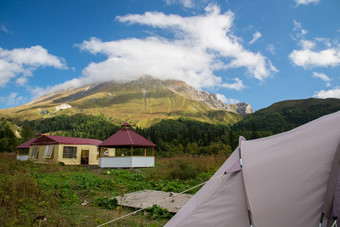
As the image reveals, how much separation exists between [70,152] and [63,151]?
0.84m

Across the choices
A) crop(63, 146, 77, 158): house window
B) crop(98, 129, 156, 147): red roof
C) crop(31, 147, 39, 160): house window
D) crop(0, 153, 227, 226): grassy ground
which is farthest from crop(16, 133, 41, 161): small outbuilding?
crop(0, 153, 227, 226): grassy ground

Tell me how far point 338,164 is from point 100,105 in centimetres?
19790

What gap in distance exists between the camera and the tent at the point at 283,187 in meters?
2.71

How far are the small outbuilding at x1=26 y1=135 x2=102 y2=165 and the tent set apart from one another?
2500 cm

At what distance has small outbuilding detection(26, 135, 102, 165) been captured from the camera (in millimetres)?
25406

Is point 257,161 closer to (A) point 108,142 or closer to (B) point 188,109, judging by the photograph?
(A) point 108,142

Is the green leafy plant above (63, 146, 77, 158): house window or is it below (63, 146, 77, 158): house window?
below

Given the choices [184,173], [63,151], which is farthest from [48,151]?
[184,173]

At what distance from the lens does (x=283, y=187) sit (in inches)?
116

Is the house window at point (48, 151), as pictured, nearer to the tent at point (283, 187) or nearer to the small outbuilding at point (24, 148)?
the small outbuilding at point (24, 148)

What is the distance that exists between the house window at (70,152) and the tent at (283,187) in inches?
998

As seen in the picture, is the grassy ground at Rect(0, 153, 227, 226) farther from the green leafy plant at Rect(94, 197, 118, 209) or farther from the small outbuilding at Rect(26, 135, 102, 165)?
the small outbuilding at Rect(26, 135, 102, 165)

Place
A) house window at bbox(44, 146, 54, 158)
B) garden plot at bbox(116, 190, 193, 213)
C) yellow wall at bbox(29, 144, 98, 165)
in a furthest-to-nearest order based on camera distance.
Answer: house window at bbox(44, 146, 54, 158) < yellow wall at bbox(29, 144, 98, 165) < garden plot at bbox(116, 190, 193, 213)

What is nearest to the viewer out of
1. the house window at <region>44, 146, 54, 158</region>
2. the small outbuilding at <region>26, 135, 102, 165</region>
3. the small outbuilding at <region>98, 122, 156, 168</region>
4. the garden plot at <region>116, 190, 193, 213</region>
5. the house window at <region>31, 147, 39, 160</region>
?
the garden plot at <region>116, 190, 193, 213</region>
